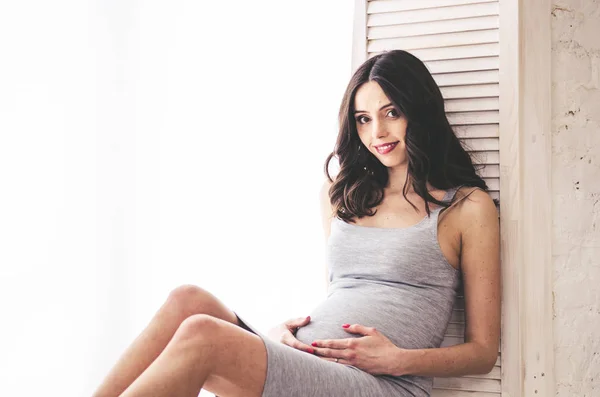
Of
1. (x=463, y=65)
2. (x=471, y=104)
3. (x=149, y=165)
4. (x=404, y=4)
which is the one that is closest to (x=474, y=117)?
(x=471, y=104)

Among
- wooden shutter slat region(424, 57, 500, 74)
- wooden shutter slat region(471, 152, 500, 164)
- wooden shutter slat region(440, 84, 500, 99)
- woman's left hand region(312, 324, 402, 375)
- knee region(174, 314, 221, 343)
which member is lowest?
woman's left hand region(312, 324, 402, 375)

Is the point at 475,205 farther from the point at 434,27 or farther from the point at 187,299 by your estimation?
the point at 187,299

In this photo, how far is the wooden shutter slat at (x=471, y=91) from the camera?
1738 millimetres

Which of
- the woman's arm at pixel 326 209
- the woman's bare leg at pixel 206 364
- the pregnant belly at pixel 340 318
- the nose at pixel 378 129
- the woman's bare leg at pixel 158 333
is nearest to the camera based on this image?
the woman's bare leg at pixel 206 364

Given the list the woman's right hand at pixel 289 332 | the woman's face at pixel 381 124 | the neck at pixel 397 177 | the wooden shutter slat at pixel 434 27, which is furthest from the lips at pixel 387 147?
the woman's right hand at pixel 289 332

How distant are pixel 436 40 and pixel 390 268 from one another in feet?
2.07

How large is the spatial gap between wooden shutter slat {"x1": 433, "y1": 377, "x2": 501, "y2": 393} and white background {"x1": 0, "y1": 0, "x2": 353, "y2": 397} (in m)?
0.55

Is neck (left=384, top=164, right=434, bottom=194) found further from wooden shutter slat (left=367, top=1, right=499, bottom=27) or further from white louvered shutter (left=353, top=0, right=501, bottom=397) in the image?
wooden shutter slat (left=367, top=1, right=499, bottom=27)

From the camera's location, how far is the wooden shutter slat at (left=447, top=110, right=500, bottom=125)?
5.70 feet

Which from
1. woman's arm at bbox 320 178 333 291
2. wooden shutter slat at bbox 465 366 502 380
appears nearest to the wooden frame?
wooden shutter slat at bbox 465 366 502 380

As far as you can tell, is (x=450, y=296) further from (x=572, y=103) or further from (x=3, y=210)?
(x=3, y=210)

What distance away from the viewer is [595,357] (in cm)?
163

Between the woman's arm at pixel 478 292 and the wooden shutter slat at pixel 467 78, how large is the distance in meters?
0.30

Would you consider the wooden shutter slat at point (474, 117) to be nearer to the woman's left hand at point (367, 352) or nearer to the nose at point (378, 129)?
the nose at point (378, 129)
